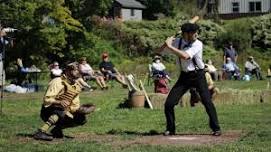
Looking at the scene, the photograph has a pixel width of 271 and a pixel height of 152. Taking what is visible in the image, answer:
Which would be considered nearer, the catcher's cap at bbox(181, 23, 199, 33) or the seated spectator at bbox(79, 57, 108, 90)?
the catcher's cap at bbox(181, 23, 199, 33)

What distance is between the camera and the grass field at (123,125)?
975cm

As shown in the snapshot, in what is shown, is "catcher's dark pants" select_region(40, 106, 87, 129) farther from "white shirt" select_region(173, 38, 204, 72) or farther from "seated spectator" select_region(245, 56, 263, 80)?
"seated spectator" select_region(245, 56, 263, 80)

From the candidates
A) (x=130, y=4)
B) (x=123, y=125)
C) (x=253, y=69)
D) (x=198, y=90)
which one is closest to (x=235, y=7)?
(x=130, y=4)

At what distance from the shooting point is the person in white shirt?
11.0 metres

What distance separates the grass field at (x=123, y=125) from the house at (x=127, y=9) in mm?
52091

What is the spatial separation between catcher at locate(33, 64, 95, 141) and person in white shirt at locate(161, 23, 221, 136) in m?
1.34

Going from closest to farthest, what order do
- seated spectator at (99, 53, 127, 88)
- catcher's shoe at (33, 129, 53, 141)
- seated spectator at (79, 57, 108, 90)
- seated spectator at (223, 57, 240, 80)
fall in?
1. catcher's shoe at (33, 129, 53, 141)
2. seated spectator at (79, 57, 108, 90)
3. seated spectator at (99, 53, 127, 88)
4. seated spectator at (223, 57, 240, 80)

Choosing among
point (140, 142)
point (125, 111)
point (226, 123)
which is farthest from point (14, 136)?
point (125, 111)

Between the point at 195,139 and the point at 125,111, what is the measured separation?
19.3 ft

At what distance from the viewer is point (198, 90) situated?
1118cm

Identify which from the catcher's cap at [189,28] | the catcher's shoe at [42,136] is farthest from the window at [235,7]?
the catcher's shoe at [42,136]

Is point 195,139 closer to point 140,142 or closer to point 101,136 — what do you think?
point 140,142

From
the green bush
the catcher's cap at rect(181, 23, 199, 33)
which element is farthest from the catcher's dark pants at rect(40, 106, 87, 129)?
the green bush

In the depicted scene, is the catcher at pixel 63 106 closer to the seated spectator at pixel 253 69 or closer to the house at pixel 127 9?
the seated spectator at pixel 253 69
